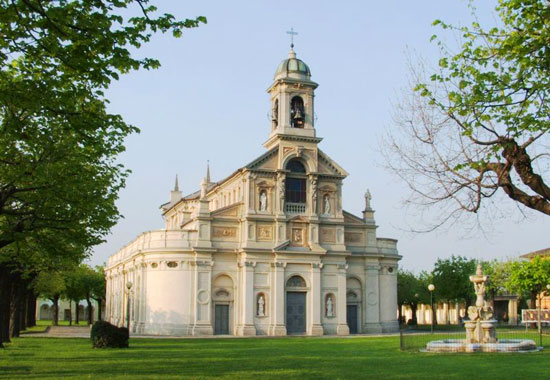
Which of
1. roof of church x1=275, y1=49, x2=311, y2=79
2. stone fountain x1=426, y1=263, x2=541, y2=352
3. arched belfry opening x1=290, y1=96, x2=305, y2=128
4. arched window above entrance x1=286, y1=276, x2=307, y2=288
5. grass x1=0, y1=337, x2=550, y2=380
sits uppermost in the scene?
roof of church x1=275, y1=49, x2=311, y2=79

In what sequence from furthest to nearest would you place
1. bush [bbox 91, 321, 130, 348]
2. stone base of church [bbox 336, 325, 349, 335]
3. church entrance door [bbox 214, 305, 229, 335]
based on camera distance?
stone base of church [bbox 336, 325, 349, 335] < church entrance door [bbox 214, 305, 229, 335] < bush [bbox 91, 321, 130, 348]

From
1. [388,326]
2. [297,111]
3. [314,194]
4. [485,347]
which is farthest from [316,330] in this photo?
[485,347]

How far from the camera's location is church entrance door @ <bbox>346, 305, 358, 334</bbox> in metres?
61.8

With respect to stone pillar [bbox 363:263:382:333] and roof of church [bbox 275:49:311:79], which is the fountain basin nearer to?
stone pillar [bbox 363:263:382:333]

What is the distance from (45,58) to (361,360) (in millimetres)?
17796

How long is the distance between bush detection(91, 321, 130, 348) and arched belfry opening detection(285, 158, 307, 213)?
2536 cm

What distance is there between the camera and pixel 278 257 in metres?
59.0

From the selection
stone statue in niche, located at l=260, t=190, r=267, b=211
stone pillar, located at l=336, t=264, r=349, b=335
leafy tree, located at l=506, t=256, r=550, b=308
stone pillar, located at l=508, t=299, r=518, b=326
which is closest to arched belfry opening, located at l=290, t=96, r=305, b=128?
stone statue in niche, located at l=260, t=190, r=267, b=211

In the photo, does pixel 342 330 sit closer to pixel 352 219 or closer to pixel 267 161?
pixel 352 219

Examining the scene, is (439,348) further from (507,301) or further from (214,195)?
(507,301)

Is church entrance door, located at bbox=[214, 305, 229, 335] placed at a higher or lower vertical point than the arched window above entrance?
lower

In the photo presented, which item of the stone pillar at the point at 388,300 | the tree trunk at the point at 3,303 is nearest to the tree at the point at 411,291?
the stone pillar at the point at 388,300

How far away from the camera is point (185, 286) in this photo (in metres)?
57.7

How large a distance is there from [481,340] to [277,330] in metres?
25.5
